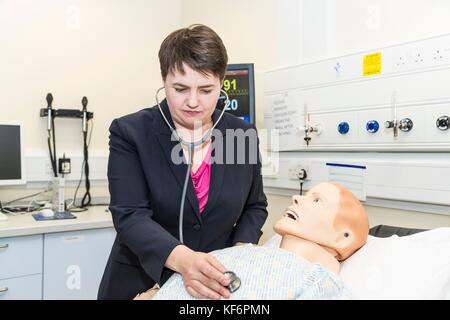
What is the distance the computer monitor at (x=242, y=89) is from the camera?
6.89ft

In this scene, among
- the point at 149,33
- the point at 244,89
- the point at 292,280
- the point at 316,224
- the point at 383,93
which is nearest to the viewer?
the point at 292,280

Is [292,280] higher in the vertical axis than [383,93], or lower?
lower

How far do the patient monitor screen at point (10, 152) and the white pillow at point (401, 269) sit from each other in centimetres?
183

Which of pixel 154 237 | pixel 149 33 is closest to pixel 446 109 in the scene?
pixel 154 237

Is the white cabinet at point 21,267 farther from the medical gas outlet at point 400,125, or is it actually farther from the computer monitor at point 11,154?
the medical gas outlet at point 400,125

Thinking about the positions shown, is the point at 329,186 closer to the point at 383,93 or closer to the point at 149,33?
the point at 383,93

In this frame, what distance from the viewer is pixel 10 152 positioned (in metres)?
2.19

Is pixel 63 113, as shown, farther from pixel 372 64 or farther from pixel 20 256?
pixel 372 64

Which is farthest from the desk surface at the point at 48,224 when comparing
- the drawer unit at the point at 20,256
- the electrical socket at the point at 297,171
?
the electrical socket at the point at 297,171

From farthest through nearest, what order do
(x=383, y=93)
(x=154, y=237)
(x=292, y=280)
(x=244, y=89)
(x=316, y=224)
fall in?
(x=244, y=89)
(x=383, y=93)
(x=316, y=224)
(x=154, y=237)
(x=292, y=280)

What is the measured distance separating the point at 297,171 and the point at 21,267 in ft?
4.46

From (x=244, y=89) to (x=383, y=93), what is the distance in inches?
28.4

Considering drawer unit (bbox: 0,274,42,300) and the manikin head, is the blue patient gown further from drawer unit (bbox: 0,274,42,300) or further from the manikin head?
drawer unit (bbox: 0,274,42,300)
